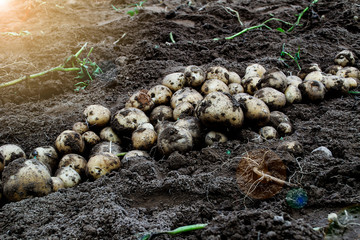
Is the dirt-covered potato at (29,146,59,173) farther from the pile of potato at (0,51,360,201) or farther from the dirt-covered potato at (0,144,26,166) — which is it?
the dirt-covered potato at (0,144,26,166)

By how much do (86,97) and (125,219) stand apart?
2818 millimetres

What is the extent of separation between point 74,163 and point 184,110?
130cm

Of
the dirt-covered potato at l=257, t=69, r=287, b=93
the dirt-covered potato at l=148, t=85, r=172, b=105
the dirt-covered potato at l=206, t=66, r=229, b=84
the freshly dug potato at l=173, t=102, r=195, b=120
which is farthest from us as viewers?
the dirt-covered potato at l=206, t=66, r=229, b=84

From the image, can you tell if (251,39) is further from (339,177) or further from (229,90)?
(339,177)

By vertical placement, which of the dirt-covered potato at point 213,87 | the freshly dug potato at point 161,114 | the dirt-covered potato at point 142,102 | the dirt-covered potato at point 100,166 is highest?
the dirt-covered potato at point 213,87

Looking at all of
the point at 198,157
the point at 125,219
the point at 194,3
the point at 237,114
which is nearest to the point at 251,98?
the point at 237,114

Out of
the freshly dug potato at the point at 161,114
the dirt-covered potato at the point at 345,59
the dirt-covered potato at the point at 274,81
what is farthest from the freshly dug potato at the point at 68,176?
the dirt-covered potato at the point at 345,59

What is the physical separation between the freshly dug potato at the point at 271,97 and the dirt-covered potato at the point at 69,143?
6.88 feet

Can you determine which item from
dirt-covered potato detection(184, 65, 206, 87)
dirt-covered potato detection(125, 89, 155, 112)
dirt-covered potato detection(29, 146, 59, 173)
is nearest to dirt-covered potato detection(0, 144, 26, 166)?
dirt-covered potato detection(29, 146, 59, 173)

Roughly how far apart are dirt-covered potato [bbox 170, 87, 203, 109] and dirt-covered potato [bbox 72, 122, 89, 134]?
1.06 m

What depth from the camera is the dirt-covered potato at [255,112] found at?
313 centimetres

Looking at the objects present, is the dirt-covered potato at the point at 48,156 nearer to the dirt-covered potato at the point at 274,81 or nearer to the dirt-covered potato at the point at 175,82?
the dirt-covered potato at the point at 175,82

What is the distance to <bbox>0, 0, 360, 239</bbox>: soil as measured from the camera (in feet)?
6.28

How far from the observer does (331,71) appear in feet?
14.5
